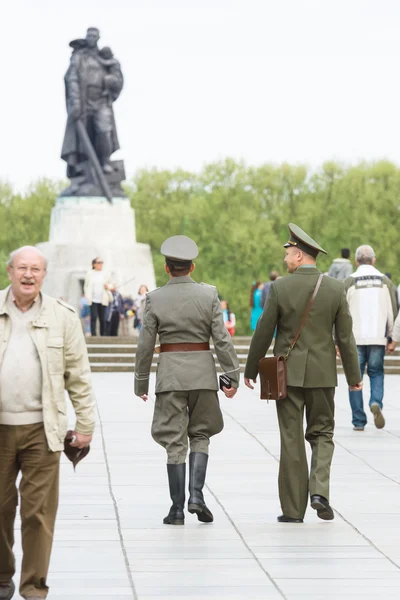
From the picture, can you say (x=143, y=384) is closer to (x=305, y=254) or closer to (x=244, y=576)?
(x=305, y=254)

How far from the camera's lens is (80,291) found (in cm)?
Answer: 3325

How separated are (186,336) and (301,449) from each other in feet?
3.16

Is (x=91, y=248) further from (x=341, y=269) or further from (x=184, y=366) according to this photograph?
(x=184, y=366)

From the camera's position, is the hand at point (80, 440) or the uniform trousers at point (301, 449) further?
the uniform trousers at point (301, 449)

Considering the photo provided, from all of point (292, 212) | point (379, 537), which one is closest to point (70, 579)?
point (379, 537)

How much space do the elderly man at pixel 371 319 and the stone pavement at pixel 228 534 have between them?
108cm

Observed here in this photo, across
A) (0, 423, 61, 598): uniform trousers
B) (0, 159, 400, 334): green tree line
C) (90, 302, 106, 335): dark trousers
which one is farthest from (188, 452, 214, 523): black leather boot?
(0, 159, 400, 334): green tree line

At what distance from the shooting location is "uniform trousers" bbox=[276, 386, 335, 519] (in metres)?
8.66

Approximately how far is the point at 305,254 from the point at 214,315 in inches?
27.7

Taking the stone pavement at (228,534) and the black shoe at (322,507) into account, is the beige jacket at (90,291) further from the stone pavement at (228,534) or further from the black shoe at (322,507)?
the black shoe at (322,507)

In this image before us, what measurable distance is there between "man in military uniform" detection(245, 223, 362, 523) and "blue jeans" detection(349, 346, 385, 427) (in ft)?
16.7

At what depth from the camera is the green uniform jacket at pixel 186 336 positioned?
8.60 metres

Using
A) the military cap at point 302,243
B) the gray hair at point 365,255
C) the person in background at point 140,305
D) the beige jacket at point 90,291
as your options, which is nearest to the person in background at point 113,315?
the beige jacket at point 90,291

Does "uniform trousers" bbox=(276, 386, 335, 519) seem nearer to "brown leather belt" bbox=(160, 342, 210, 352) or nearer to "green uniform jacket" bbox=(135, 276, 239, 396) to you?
"green uniform jacket" bbox=(135, 276, 239, 396)
